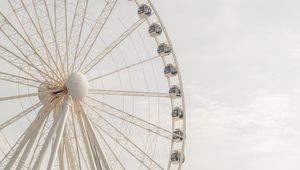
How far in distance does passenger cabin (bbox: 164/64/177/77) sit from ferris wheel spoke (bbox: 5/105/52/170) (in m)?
9.73

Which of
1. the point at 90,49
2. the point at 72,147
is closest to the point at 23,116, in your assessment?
the point at 72,147

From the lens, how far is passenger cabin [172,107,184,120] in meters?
34.2

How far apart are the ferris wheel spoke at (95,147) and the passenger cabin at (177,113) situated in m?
7.96

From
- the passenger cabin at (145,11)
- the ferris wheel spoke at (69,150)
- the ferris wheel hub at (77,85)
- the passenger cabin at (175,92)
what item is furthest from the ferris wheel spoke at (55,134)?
the passenger cabin at (175,92)

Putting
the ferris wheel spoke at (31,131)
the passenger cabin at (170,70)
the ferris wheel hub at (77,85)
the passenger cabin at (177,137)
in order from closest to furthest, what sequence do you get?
the ferris wheel spoke at (31,131)
the ferris wheel hub at (77,85)
the passenger cabin at (177,137)
the passenger cabin at (170,70)

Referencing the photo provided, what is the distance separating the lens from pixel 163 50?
113 feet

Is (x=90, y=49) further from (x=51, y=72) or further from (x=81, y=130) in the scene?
(x=81, y=130)

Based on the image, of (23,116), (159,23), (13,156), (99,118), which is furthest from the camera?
(159,23)

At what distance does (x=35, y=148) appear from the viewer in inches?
1150

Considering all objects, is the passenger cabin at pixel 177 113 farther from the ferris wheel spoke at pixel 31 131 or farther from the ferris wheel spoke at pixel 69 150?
the ferris wheel spoke at pixel 31 131

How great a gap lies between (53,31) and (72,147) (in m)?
7.08

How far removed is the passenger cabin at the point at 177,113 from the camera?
34.2 m

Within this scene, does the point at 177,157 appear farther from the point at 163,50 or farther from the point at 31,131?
the point at 31,131

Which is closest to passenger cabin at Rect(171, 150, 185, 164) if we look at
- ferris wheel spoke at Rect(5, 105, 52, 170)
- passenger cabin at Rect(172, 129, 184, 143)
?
passenger cabin at Rect(172, 129, 184, 143)
